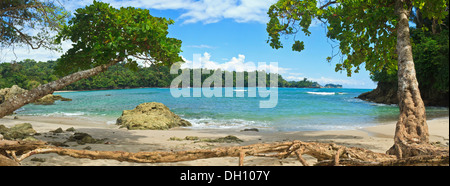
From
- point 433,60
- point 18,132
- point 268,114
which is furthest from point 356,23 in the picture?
point 433,60

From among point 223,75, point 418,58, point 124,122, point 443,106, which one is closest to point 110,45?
point 124,122

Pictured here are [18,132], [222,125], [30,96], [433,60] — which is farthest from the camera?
[433,60]

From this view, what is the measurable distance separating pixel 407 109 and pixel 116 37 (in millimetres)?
7083

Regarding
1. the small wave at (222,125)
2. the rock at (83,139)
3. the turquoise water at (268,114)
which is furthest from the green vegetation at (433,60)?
the rock at (83,139)

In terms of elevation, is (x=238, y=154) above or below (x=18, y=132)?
above

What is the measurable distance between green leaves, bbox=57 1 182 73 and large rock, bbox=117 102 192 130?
20.9 feet

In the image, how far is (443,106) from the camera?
30.8 m

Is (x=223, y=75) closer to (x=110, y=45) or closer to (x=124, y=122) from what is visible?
(x=124, y=122)

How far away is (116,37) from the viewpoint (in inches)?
278

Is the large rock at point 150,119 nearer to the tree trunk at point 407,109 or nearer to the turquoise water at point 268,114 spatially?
the turquoise water at point 268,114

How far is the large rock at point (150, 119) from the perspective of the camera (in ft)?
45.9

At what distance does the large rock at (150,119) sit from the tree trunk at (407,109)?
36.5 ft

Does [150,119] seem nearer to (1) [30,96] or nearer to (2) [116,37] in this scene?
(2) [116,37]
